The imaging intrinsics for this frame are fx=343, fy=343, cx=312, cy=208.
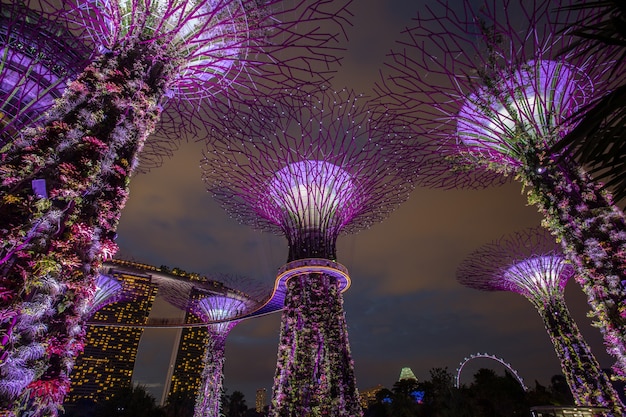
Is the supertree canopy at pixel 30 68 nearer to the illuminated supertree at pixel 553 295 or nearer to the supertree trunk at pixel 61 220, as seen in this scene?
the supertree trunk at pixel 61 220

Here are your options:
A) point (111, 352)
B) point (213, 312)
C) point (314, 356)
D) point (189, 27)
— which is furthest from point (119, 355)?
point (189, 27)

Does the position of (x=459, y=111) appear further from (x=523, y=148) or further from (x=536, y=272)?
(x=536, y=272)

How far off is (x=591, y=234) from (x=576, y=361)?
14135mm

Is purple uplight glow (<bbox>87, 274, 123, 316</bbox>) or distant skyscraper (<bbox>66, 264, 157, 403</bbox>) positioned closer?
purple uplight glow (<bbox>87, 274, 123, 316</bbox>)

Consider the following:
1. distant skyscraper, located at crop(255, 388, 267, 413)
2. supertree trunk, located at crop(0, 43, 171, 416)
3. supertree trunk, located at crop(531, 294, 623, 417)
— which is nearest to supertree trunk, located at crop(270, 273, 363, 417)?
supertree trunk, located at crop(0, 43, 171, 416)

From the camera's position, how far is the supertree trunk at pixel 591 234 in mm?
6703

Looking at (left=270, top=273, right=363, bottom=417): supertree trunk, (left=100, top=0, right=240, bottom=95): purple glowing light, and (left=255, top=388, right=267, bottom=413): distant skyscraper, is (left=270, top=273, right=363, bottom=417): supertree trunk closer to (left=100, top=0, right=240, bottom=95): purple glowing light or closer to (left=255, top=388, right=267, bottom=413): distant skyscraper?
(left=100, top=0, right=240, bottom=95): purple glowing light

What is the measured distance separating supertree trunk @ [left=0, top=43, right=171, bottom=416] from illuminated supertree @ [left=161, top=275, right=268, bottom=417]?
721 inches

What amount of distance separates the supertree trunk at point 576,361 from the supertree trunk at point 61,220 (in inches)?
772

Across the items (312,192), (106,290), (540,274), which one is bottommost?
(106,290)

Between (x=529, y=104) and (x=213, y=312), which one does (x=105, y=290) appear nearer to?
(x=213, y=312)

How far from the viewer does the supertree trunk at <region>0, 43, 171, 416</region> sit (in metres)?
3.41

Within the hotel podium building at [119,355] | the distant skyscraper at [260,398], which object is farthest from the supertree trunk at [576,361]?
the distant skyscraper at [260,398]

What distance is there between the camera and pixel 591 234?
23.9 feet
